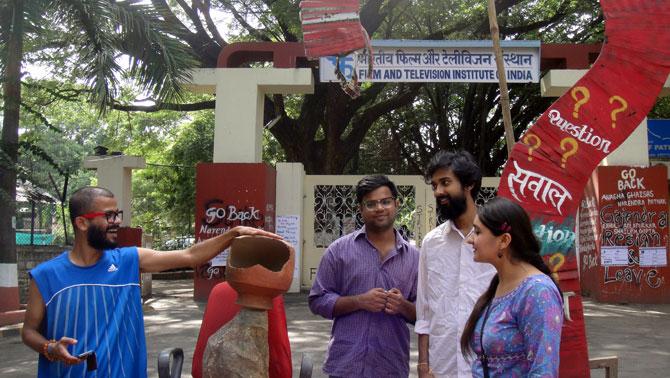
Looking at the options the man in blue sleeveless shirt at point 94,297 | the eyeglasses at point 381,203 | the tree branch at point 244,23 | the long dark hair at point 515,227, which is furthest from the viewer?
the tree branch at point 244,23

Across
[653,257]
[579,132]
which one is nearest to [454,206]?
[579,132]

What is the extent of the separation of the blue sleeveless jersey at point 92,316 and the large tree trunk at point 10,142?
6120mm

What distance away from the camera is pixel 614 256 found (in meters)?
10.5

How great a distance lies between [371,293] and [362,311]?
12cm

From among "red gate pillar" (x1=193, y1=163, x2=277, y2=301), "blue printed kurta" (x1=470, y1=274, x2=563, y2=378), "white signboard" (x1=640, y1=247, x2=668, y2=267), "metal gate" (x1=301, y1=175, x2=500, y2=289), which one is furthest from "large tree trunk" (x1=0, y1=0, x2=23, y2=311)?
"white signboard" (x1=640, y1=247, x2=668, y2=267)

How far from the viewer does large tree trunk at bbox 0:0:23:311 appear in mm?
8109

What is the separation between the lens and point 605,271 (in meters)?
10.5

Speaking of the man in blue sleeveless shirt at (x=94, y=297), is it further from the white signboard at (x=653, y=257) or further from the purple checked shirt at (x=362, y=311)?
the white signboard at (x=653, y=257)

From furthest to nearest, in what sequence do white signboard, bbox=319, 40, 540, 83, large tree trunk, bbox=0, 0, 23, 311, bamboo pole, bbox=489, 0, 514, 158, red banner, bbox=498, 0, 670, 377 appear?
white signboard, bbox=319, 40, 540, 83
large tree trunk, bbox=0, 0, 23, 311
bamboo pole, bbox=489, 0, 514, 158
red banner, bbox=498, 0, 670, 377

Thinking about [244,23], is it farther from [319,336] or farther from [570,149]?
[570,149]

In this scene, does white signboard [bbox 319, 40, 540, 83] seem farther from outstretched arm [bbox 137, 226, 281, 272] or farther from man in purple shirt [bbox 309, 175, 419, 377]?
outstretched arm [bbox 137, 226, 281, 272]

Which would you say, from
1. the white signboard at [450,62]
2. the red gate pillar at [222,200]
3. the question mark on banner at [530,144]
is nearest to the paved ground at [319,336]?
the red gate pillar at [222,200]

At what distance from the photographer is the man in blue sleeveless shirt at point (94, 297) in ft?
8.29

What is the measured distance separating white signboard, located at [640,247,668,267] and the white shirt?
8.69m
